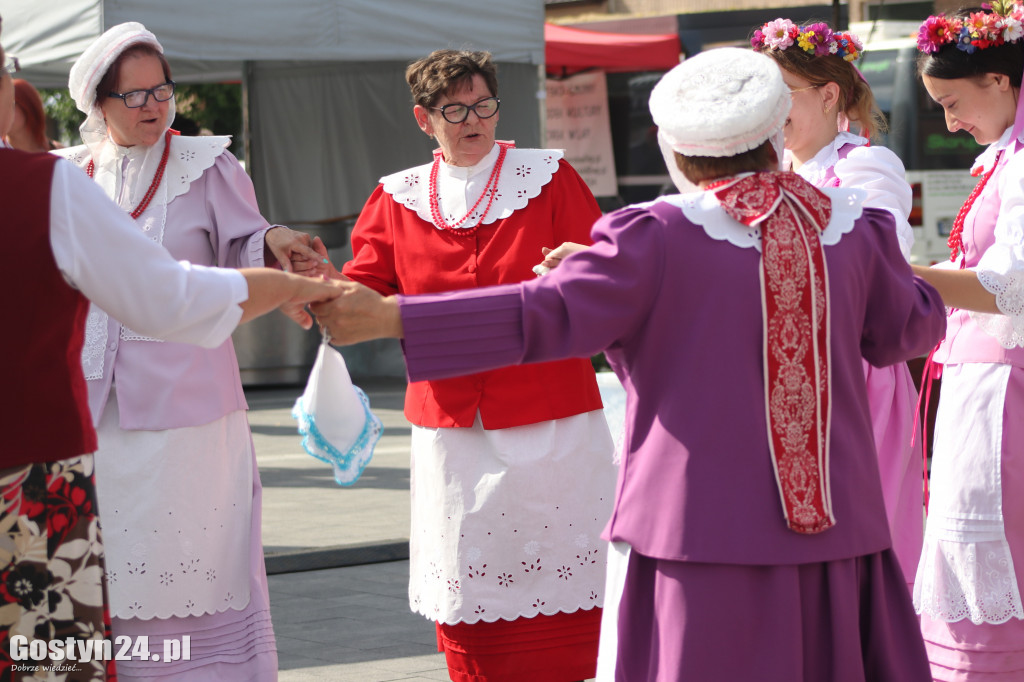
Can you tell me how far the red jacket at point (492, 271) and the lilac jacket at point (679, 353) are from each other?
1352 millimetres

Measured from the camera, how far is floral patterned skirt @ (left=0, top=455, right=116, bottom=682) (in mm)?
2627

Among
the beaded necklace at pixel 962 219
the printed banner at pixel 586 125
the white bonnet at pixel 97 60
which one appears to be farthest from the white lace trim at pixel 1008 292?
the printed banner at pixel 586 125

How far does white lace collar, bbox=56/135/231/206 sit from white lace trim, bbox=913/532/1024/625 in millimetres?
2208

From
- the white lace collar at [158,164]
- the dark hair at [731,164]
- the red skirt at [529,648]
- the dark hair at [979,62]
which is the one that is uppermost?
the dark hair at [979,62]

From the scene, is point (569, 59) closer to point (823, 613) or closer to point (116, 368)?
point (116, 368)

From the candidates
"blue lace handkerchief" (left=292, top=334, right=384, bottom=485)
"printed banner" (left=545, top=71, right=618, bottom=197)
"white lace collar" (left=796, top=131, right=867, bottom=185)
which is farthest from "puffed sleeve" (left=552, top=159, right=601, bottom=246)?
"printed banner" (left=545, top=71, right=618, bottom=197)

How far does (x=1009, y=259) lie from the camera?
3.36m

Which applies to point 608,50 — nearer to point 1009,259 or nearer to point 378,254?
point 378,254

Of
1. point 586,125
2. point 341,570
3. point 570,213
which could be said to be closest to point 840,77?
point 570,213

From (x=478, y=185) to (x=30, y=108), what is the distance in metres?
3.01

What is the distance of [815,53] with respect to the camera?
13.7 feet

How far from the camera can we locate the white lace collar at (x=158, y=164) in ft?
12.6

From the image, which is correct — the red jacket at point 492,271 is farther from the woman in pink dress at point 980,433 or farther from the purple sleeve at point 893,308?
the purple sleeve at point 893,308

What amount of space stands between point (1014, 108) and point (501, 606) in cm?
193
